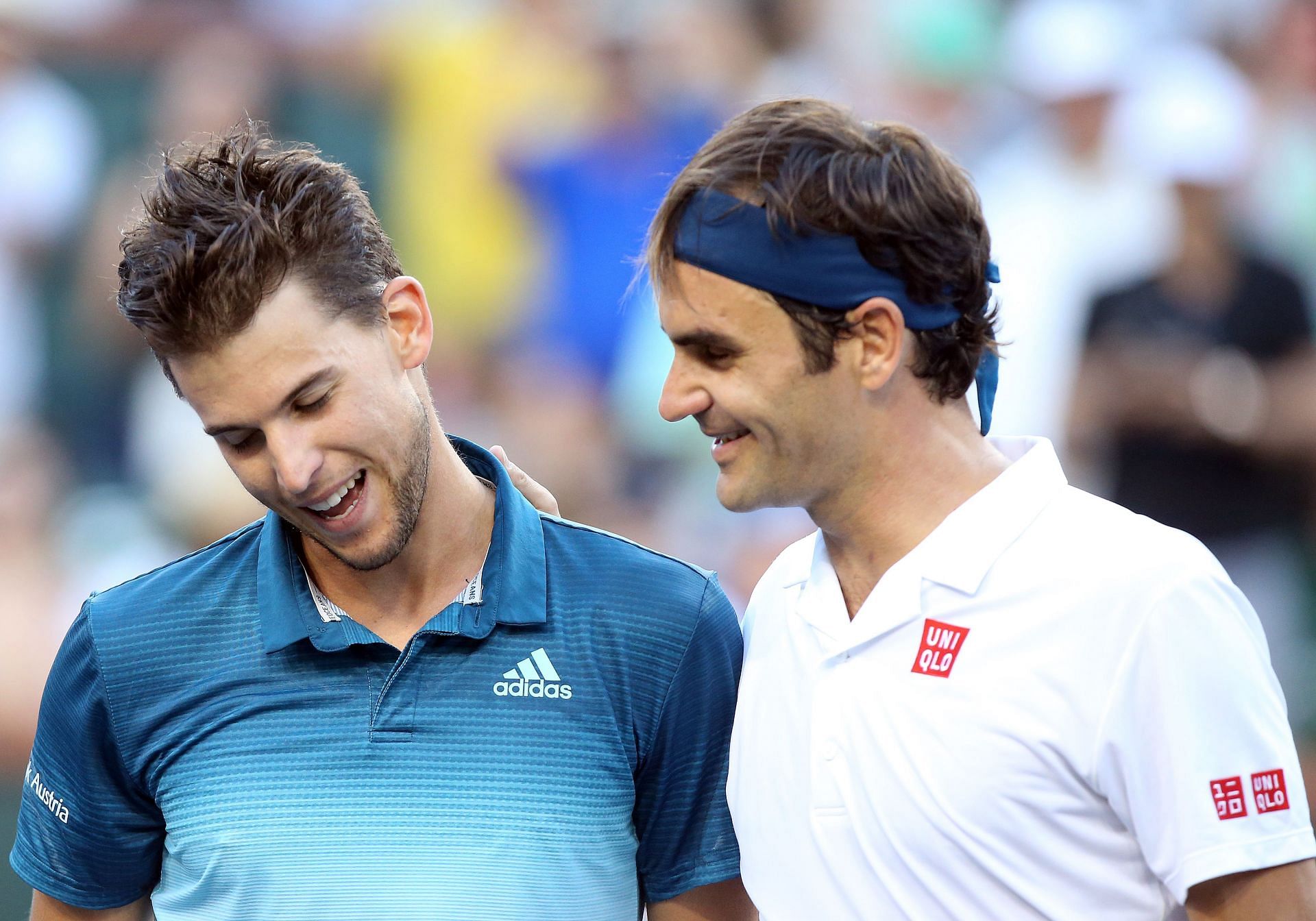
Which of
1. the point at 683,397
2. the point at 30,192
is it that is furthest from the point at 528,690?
the point at 30,192

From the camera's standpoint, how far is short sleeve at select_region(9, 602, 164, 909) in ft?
7.80

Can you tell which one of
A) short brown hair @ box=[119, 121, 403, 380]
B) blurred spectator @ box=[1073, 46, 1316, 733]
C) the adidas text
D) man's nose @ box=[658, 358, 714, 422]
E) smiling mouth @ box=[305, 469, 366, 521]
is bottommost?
blurred spectator @ box=[1073, 46, 1316, 733]

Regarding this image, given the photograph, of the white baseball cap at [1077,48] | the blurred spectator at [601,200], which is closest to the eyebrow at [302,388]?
the blurred spectator at [601,200]

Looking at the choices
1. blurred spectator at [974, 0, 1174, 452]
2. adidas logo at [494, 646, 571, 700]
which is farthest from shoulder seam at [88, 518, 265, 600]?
blurred spectator at [974, 0, 1174, 452]

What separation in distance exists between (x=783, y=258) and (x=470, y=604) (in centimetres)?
70

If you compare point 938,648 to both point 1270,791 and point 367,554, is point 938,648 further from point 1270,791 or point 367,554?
point 367,554

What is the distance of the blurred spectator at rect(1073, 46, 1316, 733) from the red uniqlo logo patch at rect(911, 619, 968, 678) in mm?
3402

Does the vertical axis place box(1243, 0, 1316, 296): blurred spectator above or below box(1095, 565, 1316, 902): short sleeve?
above

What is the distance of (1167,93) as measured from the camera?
5988 millimetres

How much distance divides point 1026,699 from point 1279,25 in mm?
5233

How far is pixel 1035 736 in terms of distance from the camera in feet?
6.70

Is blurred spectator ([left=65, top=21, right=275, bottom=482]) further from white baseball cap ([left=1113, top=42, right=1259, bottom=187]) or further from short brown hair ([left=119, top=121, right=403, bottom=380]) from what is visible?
short brown hair ([left=119, top=121, right=403, bottom=380])

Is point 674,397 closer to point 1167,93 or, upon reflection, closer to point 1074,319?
point 1074,319

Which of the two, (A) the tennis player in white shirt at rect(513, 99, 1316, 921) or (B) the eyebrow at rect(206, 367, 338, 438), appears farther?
(B) the eyebrow at rect(206, 367, 338, 438)
